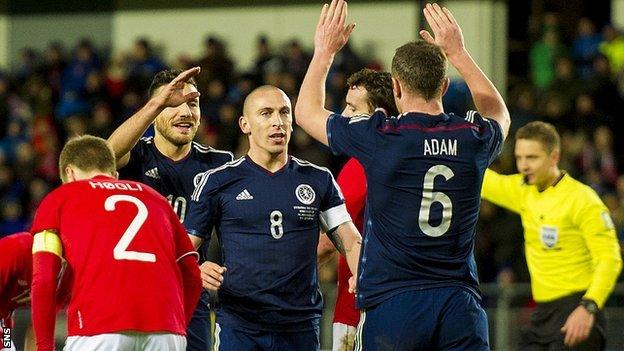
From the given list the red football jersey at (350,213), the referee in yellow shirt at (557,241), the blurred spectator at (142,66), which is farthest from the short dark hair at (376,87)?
the blurred spectator at (142,66)

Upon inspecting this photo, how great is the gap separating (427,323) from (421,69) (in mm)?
1166

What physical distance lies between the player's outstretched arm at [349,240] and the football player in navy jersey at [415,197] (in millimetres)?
953

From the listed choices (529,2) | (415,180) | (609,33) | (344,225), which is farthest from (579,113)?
(415,180)

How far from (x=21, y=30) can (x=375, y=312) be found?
1647 cm

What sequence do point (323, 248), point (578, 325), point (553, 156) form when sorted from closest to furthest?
1. point (323, 248)
2. point (578, 325)
3. point (553, 156)

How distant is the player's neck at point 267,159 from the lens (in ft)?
23.0

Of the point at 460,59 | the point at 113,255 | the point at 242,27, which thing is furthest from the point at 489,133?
the point at 242,27

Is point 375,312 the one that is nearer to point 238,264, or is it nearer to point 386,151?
point 386,151

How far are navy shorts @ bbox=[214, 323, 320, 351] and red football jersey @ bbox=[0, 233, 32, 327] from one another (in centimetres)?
107

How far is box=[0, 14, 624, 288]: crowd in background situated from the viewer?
574 inches

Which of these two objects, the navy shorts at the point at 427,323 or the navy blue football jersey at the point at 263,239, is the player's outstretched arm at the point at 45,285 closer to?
the navy blue football jersey at the point at 263,239

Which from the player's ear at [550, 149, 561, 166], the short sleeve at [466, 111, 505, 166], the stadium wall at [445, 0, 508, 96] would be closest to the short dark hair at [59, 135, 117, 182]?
the short sleeve at [466, 111, 505, 166]

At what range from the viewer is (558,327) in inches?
332

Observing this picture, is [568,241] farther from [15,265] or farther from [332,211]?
[15,265]
